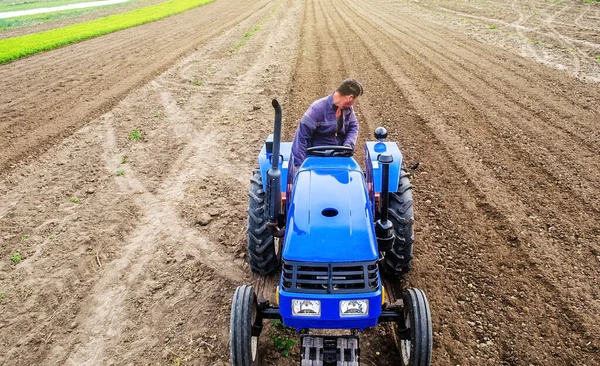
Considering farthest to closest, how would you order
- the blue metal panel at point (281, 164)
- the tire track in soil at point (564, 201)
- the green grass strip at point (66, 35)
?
the green grass strip at point (66, 35) < the tire track in soil at point (564, 201) < the blue metal panel at point (281, 164)

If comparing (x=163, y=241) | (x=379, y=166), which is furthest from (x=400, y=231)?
(x=163, y=241)

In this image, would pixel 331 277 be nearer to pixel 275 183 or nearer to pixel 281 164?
pixel 275 183

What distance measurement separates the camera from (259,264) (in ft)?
13.7

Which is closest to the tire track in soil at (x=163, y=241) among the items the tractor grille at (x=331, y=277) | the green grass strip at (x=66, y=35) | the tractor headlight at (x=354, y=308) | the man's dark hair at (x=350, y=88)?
the tractor grille at (x=331, y=277)

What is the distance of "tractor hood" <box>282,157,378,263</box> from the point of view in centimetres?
291

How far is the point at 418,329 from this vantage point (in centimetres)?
302

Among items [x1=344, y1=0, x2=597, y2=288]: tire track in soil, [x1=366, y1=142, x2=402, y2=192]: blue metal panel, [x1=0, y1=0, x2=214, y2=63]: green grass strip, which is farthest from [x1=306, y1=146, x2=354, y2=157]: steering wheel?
[x1=0, y1=0, x2=214, y2=63]: green grass strip

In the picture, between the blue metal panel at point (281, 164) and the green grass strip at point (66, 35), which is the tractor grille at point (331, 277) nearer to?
the blue metal panel at point (281, 164)

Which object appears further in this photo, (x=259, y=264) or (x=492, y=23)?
(x=492, y=23)

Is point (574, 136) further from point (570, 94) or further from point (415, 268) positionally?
point (415, 268)

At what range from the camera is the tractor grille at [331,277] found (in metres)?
2.88

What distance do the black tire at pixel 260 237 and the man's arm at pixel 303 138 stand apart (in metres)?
0.45

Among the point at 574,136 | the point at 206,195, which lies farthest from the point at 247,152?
the point at 574,136

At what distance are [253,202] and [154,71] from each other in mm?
9291
